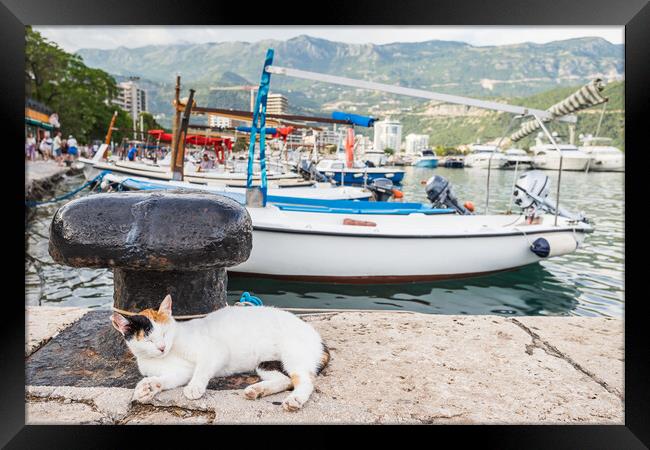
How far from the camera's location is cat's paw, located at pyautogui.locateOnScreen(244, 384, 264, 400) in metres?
2.57

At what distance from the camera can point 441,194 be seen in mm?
11797

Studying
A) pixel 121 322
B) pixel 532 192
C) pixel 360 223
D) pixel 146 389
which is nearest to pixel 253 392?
pixel 146 389

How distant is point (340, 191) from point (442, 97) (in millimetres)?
9412

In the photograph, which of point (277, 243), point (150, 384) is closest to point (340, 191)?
point (277, 243)

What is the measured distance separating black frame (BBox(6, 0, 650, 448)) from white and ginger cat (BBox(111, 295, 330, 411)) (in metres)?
0.56

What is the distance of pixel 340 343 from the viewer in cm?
358

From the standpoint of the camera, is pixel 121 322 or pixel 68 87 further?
pixel 68 87

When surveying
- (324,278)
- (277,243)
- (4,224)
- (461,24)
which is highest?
(461,24)

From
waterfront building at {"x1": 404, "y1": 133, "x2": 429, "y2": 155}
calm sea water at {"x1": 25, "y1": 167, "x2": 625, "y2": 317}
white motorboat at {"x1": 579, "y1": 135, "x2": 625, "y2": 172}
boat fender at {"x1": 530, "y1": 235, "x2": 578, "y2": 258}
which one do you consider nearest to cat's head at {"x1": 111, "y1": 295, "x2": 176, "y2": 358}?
white motorboat at {"x1": 579, "y1": 135, "x2": 625, "y2": 172}

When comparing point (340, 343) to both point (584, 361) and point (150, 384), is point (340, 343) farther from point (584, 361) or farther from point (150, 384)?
point (584, 361)

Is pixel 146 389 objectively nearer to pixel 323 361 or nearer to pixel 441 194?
pixel 323 361

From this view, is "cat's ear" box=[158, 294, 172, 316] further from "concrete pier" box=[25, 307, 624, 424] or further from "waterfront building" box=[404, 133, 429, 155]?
"waterfront building" box=[404, 133, 429, 155]

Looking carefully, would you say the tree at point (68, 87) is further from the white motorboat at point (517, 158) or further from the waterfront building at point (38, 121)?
the white motorboat at point (517, 158)

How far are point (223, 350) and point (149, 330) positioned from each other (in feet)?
1.41
